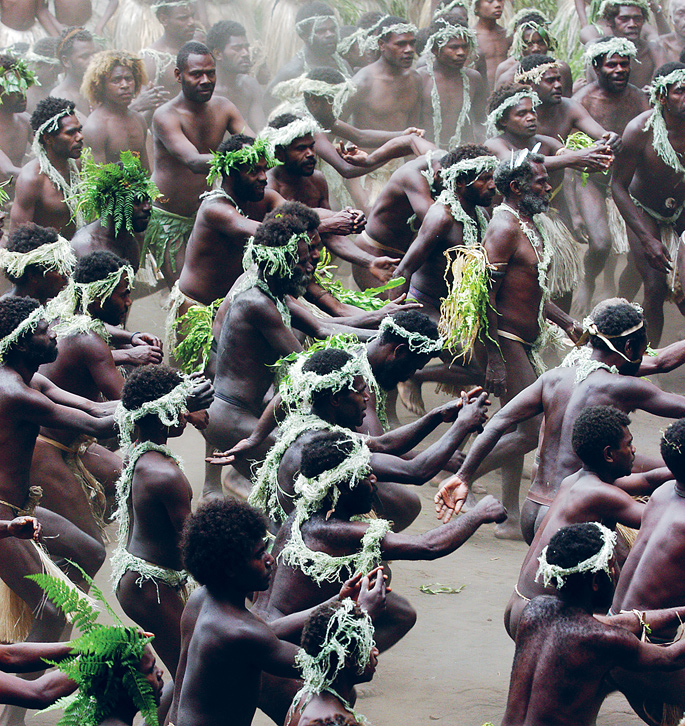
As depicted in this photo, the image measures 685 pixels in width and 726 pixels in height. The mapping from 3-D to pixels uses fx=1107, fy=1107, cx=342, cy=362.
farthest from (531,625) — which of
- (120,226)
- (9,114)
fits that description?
(9,114)

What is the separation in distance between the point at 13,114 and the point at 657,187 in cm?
540

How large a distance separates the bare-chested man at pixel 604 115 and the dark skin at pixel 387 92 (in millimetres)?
1534

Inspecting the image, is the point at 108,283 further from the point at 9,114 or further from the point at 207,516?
the point at 9,114

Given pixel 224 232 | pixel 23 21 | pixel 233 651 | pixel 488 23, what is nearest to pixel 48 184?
pixel 224 232

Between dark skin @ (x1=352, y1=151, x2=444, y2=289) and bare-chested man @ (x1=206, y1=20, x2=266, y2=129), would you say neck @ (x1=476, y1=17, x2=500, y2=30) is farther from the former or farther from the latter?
dark skin @ (x1=352, y1=151, x2=444, y2=289)

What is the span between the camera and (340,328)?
19.1 feet

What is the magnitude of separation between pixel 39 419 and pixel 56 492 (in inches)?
25.9

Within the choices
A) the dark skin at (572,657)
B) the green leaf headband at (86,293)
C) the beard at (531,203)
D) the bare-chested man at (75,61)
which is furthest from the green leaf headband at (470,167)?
the bare-chested man at (75,61)

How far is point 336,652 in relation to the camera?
Answer: 315 cm

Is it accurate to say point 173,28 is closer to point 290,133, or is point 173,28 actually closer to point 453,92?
point 453,92

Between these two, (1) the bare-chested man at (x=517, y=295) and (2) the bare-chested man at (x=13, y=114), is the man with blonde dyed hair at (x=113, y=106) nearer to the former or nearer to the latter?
(2) the bare-chested man at (x=13, y=114)

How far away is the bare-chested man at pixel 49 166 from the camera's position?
748 cm

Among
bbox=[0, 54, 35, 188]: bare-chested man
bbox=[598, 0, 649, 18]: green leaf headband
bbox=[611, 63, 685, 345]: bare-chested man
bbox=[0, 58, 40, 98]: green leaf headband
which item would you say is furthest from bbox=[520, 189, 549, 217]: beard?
bbox=[0, 58, 40, 98]: green leaf headband

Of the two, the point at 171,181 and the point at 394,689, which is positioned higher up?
the point at 171,181
